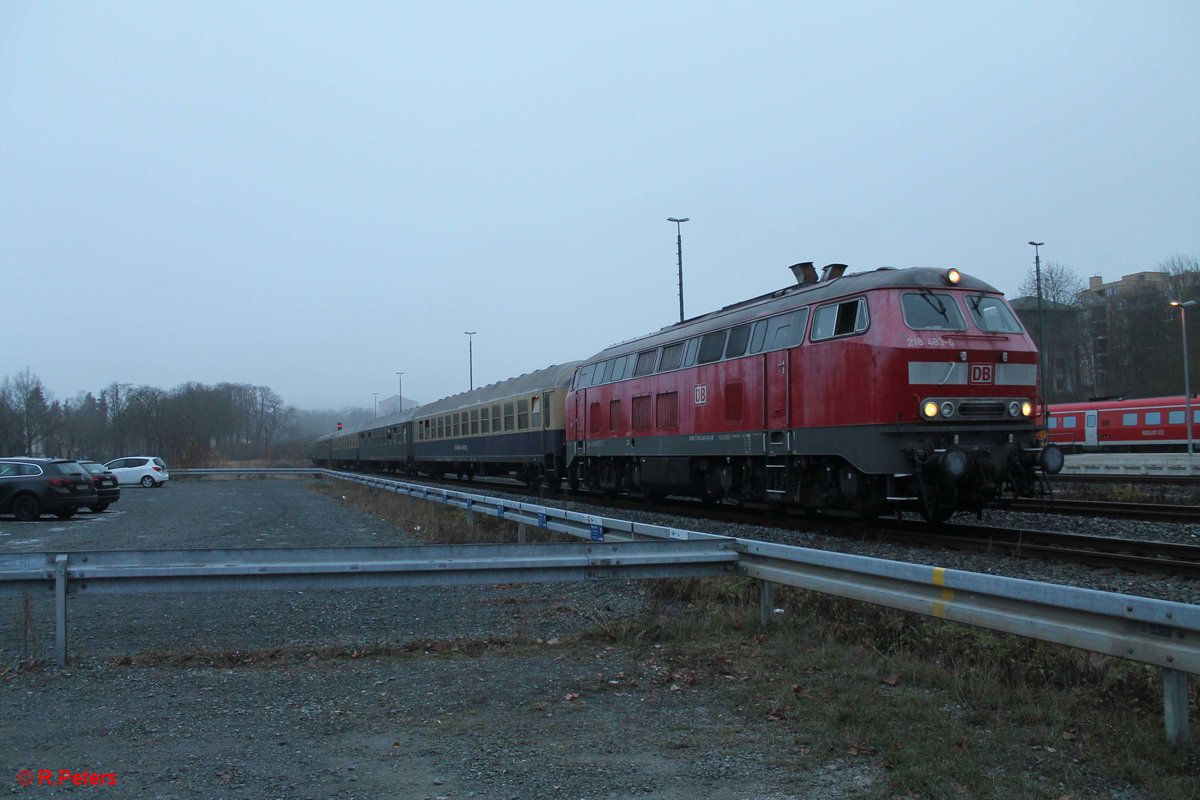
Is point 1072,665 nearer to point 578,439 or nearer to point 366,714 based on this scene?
point 366,714

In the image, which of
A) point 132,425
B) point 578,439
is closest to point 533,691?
point 578,439

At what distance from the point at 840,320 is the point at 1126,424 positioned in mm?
31150

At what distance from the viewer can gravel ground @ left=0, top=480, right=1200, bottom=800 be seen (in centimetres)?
377

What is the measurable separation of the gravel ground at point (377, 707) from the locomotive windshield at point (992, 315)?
3.89 meters

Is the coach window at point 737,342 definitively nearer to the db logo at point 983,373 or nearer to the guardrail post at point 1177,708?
the db logo at point 983,373

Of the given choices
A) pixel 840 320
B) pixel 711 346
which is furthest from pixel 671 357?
pixel 840 320

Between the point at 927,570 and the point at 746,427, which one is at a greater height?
the point at 746,427

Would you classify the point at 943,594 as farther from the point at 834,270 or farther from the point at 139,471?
the point at 139,471

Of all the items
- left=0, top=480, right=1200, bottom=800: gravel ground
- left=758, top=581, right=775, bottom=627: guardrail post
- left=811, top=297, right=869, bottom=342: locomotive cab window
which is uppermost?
left=811, top=297, right=869, bottom=342: locomotive cab window

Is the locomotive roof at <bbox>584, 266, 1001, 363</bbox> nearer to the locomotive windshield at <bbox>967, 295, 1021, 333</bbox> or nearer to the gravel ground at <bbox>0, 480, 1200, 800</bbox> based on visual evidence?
the locomotive windshield at <bbox>967, 295, 1021, 333</bbox>

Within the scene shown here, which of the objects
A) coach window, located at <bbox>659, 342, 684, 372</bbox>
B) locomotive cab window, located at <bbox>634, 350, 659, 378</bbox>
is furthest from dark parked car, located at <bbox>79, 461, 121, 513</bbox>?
coach window, located at <bbox>659, 342, 684, 372</bbox>

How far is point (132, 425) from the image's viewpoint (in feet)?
245

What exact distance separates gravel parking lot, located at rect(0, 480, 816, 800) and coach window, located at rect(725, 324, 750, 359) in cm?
656

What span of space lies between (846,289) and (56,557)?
30.4 feet
